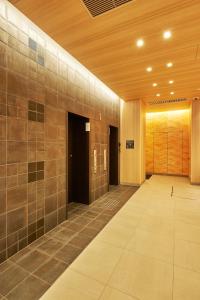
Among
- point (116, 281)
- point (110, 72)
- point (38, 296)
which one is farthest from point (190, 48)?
point (38, 296)

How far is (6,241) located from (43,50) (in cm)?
309

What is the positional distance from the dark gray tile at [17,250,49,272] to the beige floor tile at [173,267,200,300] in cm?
165

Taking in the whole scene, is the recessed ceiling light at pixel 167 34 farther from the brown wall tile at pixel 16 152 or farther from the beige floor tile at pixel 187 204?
the beige floor tile at pixel 187 204

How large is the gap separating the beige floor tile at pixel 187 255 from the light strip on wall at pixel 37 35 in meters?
3.95

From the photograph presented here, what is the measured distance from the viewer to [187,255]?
231 centimetres

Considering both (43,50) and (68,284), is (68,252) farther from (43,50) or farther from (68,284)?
(43,50)

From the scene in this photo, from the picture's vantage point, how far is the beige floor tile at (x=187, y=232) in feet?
8.98

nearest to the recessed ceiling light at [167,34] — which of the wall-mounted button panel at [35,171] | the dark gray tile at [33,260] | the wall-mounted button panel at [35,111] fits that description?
the wall-mounted button panel at [35,111]

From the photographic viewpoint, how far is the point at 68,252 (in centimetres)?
240

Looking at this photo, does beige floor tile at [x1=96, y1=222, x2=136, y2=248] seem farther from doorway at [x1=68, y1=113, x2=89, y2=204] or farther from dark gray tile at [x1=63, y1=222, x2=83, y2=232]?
doorway at [x1=68, y1=113, x2=89, y2=204]

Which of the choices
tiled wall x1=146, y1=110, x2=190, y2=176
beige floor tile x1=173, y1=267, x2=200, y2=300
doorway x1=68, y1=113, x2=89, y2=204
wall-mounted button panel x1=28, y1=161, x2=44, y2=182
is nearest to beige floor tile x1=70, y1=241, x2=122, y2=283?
beige floor tile x1=173, y1=267, x2=200, y2=300

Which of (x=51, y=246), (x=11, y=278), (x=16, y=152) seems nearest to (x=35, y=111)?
(x=16, y=152)

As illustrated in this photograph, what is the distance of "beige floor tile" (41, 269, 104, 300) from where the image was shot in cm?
166

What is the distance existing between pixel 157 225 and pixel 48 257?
6.71ft
